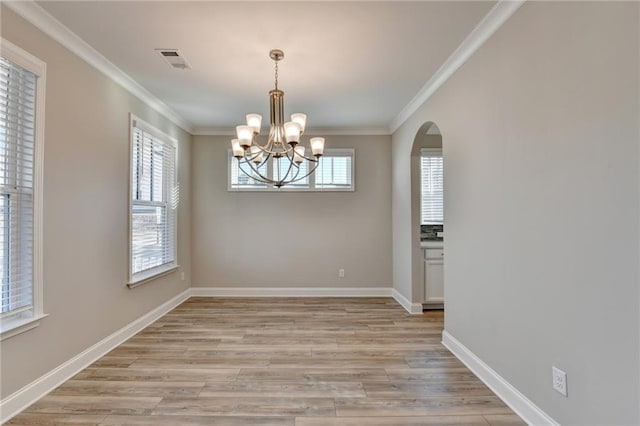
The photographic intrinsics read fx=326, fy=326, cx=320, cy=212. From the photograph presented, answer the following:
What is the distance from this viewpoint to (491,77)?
2.34 meters

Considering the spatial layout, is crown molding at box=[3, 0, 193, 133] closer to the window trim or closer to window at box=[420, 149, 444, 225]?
the window trim

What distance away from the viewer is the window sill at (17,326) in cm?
196

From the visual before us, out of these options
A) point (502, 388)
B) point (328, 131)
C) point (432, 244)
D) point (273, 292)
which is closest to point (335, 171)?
point (328, 131)

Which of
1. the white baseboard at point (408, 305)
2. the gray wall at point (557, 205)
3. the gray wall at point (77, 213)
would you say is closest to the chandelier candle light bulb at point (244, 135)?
the gray wall at point (77, 213)

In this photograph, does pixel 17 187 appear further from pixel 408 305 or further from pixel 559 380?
pixel 408 305

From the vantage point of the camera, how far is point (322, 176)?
16.7 feet

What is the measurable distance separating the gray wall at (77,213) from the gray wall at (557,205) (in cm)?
316

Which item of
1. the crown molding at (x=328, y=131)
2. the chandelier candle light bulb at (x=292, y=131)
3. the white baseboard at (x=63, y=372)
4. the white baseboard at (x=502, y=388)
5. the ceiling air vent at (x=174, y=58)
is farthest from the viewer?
the crown molding at (x=328, y=131)

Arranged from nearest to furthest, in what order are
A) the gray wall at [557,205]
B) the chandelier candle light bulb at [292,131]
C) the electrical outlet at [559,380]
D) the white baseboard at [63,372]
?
the gray wall at [557,205] → the electrical outlet at [559,380] → the white baseboard at [63,372] → the chandelier candle light bulb at [292,131]

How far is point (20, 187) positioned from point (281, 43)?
6.77 feet

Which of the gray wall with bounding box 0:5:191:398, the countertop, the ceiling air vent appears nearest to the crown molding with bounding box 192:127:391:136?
the gray wall with bounding box 0:5:191:398

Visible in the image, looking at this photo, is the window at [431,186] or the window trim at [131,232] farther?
the window at [431,186]

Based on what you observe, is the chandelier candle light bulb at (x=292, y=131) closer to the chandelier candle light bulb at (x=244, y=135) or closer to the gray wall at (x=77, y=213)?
the chandelier candle light bulb at (x=244, y=135)

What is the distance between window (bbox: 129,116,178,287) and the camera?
3523 millimetres
